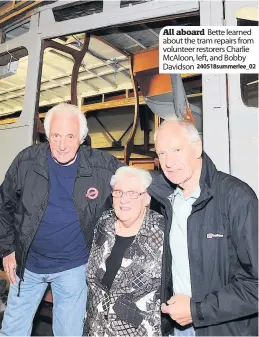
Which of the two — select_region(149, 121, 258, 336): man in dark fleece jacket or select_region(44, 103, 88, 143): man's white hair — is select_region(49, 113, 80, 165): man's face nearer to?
select_region(44, 103, 88, 143): man's white hair

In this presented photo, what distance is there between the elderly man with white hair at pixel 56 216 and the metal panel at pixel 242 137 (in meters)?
0.74

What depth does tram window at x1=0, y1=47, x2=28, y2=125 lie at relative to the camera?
297 cm

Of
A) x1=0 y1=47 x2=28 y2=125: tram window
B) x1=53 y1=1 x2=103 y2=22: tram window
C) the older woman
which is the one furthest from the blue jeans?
x1=53 y1=1 x2=103 y2=22: tram window

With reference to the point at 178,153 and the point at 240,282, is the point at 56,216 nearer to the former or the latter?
the point at 178,153

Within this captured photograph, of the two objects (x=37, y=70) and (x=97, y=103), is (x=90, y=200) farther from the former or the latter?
A: (x=97, y=103)

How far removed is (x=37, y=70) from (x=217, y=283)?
2135 mm

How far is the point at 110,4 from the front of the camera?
2254 mm

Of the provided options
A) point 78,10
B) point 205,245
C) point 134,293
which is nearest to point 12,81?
point 78,10

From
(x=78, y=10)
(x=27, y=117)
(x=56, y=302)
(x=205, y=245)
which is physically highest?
(x=78, y=10)

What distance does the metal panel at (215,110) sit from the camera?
175 centimetres

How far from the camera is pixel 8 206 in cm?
194

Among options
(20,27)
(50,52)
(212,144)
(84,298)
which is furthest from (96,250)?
(50,52)

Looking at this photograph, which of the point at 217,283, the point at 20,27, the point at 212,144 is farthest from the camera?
the point at 20,27

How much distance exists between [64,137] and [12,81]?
15.3ft
